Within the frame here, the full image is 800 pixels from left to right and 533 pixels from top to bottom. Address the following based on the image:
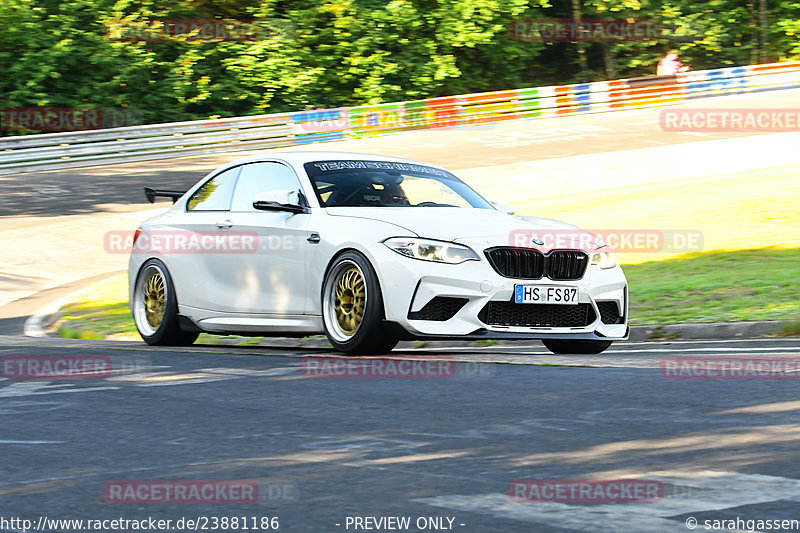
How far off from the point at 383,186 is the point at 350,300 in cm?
126

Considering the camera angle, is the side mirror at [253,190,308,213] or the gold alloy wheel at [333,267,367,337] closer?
the gold alloy wheel at [333,267,367,337]

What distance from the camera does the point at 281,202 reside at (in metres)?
9.64

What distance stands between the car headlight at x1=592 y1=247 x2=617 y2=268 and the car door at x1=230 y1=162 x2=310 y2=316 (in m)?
2.17

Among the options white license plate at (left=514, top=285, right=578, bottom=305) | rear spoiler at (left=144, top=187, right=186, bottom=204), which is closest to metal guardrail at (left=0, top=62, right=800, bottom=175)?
rear spoiler at (left=144, top=187, right=186, bottom=204)

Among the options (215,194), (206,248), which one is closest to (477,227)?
(206,248)

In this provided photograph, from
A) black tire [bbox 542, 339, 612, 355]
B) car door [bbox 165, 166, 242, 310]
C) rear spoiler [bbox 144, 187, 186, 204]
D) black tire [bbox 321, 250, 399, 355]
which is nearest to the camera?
black tire [bbox 321, 250, 399, 355]

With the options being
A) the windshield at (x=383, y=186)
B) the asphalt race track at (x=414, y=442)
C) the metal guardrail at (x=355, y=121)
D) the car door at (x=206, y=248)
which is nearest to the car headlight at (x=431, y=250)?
the asphalt race track at (x=414, y=442)

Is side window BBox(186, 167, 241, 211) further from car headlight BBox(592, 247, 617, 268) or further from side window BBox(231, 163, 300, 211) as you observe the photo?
car headlight BBox(592, 247, 617, 268)

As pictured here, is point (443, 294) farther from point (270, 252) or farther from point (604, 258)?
point (270, 252)

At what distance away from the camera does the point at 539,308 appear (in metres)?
8.87

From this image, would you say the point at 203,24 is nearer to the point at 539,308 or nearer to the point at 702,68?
the point at 702,68

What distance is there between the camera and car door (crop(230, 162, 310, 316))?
9531mm

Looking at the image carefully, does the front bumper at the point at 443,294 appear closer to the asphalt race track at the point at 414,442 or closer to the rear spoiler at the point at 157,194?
the asphalt race track at the point at 414,442

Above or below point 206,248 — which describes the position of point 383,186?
above
